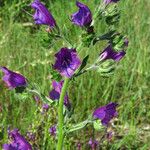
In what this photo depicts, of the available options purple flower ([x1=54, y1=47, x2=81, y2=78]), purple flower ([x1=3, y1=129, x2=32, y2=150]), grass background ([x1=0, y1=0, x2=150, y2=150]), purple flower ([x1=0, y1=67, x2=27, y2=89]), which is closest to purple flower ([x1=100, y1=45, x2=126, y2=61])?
purple flower ([x1=54, y1=47, x2=81, y2=78])

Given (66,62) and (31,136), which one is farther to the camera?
(31,136)

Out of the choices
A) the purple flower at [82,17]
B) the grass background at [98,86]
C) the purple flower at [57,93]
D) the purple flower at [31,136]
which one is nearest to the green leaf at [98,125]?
the purple flower at [57,93]

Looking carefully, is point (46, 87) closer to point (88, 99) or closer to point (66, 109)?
point (88, 99)

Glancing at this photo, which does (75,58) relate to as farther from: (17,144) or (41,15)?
(17,144)

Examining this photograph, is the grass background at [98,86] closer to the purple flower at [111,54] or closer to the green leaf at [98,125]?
the green leaf at [98,125]

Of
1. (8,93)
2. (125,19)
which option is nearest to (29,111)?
(8,93)

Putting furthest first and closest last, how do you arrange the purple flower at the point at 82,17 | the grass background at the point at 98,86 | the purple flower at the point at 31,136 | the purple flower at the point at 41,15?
the grass background at the point at 98,86
the purple flower at the point at 31,136
the purple flower at the point at 41,15
the purple flower at the point at 82,17

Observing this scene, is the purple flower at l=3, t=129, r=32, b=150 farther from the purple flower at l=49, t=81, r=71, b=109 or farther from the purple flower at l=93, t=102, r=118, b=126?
the purple flower at l=93, t=102, r=118, b=126

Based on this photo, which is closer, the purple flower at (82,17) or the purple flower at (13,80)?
the purple flower at (82,17)

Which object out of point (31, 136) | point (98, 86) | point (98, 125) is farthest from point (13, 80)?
point (98, 86)
